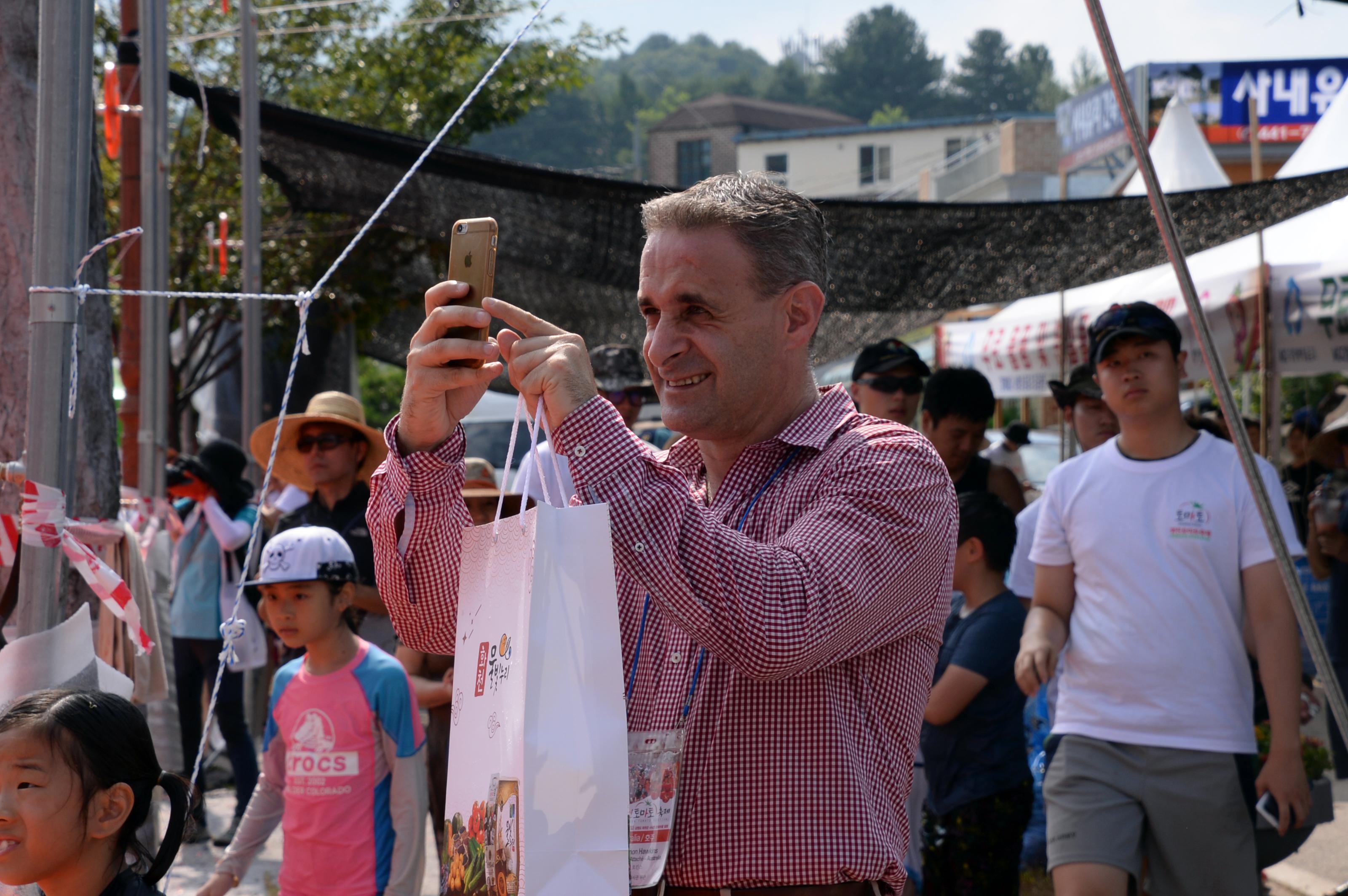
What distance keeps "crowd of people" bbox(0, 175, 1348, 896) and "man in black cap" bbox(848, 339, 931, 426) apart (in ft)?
0.05

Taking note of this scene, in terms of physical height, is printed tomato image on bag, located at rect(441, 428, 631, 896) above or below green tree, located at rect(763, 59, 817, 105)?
below

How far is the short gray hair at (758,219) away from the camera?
176 cm

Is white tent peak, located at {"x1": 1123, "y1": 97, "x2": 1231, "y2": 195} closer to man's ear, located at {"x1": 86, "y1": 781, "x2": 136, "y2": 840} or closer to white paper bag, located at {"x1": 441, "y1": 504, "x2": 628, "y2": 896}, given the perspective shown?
man's ear, located at {"x1": 86, "y1": 781, "x2": 136, "y2": 840}

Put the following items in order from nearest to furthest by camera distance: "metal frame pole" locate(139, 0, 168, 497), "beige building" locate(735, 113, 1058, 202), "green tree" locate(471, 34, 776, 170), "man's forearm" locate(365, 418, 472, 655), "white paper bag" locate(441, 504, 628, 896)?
"white paper bag" locate(441, 504, 628, 896), "man's forearm" locate(365, 418, 472, 655), "metal frame pole" locate(139, 0, 168, 497), "beige building" locate(735, 113, 1058, 202), "green tree" locate(471, 34, 776, 170)

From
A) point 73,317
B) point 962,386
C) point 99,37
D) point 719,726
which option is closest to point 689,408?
point 719,726

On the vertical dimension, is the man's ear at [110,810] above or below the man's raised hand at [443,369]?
below

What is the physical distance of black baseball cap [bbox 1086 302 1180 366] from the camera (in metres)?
3.70

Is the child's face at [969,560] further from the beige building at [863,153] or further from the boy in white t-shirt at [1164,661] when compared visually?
the beige building at [863,153]

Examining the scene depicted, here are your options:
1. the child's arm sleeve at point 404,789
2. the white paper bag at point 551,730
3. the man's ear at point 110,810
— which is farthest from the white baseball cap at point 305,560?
the white paper bag at point 551,730

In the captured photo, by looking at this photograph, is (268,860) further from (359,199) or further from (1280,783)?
(1280,783)

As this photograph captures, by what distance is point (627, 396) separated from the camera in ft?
16.6

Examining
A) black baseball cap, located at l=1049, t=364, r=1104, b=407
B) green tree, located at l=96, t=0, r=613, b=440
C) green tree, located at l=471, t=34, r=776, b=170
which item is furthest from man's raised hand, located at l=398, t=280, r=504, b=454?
green tree, located at l=471, t=34, r=776, b=170

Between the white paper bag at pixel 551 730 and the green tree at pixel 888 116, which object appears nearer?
the white paper bag at pixel 551 730

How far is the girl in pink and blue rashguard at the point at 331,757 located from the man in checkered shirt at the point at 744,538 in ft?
6.20
